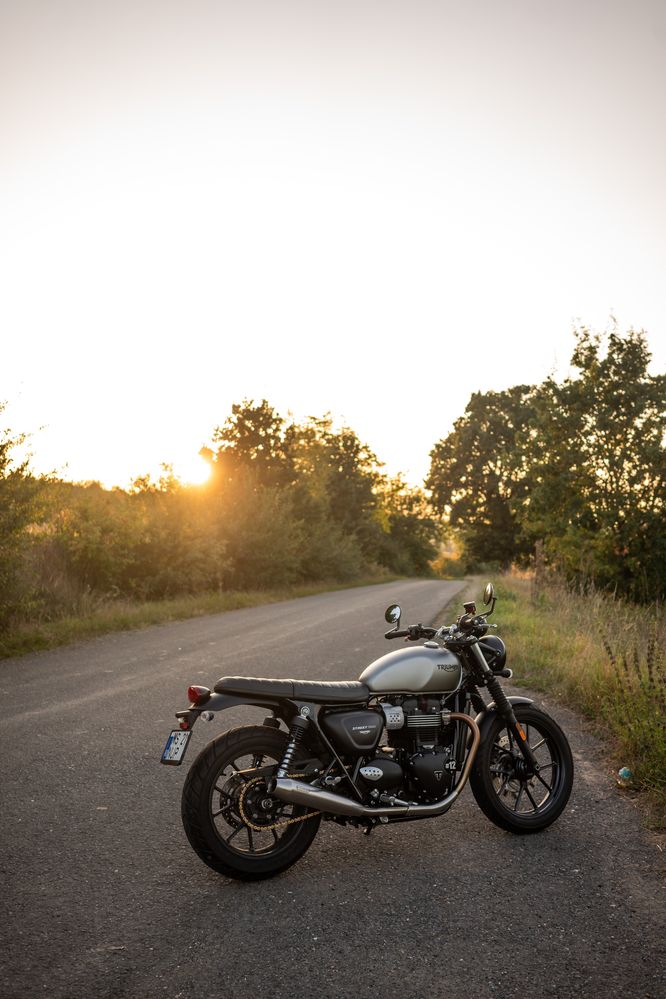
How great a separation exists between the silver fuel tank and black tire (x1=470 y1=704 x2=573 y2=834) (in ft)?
1.45

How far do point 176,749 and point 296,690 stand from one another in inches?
25.9

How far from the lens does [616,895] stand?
11.5 ft

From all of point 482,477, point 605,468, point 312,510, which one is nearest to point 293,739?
point 605,468

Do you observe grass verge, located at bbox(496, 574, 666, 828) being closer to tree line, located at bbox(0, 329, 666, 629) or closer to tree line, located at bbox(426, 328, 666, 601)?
tree line, located at bbox(0, 329, 666, 629)

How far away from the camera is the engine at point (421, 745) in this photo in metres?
3.96

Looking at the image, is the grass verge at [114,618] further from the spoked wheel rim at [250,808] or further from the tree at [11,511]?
the spoked wheel rim at [250,808]

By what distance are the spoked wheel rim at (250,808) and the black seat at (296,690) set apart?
→ 312mm

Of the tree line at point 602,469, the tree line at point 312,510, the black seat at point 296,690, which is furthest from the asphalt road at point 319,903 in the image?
the tree line at point 602,469

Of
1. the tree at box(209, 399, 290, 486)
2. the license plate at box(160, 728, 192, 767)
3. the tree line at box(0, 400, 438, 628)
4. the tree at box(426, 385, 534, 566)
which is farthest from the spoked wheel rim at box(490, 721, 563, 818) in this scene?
the tree at box(426, 385, 534, 566)

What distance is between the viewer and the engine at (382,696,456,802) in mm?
3964

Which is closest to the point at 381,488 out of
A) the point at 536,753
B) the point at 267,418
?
the point at 267,418

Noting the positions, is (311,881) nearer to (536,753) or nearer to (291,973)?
(291,973)

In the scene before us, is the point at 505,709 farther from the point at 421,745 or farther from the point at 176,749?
the point at 176,749

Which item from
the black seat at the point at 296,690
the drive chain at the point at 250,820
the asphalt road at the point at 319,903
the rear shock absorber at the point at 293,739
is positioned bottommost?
the asphalt road at the point at 319,903
